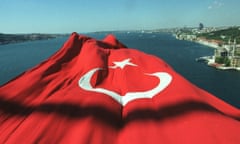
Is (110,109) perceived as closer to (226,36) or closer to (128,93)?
(128,93)

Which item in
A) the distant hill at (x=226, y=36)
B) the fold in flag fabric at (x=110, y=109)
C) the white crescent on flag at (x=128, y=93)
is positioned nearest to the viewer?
the fold in flag fabric at (x=110, y=109)

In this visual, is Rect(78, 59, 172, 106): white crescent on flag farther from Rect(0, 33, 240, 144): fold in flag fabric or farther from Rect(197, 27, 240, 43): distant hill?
Rect(197, 27, 240, 43): distant hill

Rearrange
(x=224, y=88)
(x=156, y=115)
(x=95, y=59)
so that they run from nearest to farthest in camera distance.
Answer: (x=156, y=115), (x=95, y=59), (x=224, y=88)

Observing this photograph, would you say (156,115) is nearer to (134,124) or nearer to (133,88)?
(134,124)

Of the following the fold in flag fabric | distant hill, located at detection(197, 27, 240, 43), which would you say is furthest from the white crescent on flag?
distant hill, located at detection(197, 27, 240, 43)

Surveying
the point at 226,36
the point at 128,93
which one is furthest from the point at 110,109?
the point at 226,36

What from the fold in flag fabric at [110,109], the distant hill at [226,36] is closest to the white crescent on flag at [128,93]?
the fold in flag fabric at [110,109]

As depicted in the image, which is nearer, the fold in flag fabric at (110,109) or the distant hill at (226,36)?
the fold in flag fabric at (110,109)

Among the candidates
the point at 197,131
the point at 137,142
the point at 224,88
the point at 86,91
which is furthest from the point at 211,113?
the point at 224,88

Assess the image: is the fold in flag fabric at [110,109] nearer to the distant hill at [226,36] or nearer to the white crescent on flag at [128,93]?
the white crescent on flag at [128,93]
